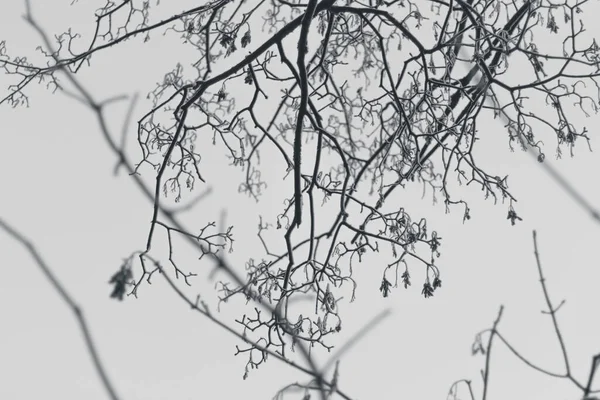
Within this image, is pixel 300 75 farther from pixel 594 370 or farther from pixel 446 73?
pixel 594 370

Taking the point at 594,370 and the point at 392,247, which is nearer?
the point at 594,370

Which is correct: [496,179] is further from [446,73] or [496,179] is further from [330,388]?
[330,388]

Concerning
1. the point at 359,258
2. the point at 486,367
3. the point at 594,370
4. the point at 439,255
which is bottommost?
the point at 594,370

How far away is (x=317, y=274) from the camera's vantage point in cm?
315

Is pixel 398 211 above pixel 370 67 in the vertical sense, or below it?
below

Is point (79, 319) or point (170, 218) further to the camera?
point (170, 218)

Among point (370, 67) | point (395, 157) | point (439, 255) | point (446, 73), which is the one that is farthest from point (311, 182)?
point (370, 67)

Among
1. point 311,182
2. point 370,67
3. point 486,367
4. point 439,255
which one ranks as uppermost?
point 370,67

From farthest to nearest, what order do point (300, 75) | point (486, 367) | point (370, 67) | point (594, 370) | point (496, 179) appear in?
1. point (370, 67)
2. point (496, 179)
3. point (300, 75)
4. point (486, 367)
5. point (594, 370)

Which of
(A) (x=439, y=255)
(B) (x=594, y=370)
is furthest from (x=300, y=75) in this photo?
(B) (x=594, y=370)

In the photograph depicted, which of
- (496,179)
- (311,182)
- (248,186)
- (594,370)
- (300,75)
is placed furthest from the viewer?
(248,186)

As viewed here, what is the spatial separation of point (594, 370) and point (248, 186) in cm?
299

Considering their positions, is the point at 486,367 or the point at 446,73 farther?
the point at 446,73

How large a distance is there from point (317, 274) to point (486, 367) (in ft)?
5.67
